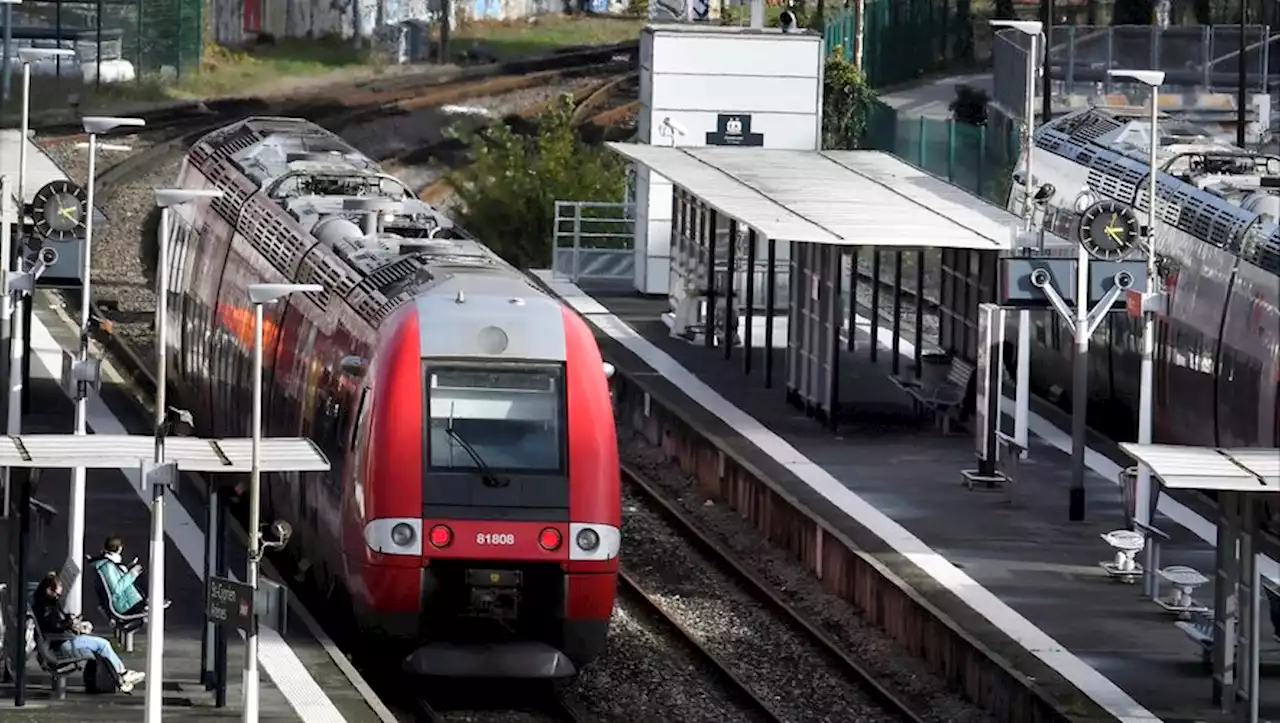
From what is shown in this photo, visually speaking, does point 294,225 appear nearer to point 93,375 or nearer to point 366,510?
point 93,375

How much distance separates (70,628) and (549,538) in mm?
3656

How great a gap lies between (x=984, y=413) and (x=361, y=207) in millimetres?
6963

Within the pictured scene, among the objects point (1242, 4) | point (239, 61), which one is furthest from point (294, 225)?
point (239, 61)

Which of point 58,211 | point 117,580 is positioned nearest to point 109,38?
point 58,211

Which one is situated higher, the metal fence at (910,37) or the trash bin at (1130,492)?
the metal fence at (910,37)

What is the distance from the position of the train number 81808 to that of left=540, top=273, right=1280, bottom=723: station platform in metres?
4.28

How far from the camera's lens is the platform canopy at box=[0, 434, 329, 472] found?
21453 millimetres

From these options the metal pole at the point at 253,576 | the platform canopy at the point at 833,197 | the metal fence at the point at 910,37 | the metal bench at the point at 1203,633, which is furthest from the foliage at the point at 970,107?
the metal pole at the point at 253,576

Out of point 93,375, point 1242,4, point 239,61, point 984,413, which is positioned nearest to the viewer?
point 93,375

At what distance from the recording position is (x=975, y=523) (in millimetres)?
31109

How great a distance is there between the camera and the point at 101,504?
31.2m

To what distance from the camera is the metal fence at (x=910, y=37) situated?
66.6 metres

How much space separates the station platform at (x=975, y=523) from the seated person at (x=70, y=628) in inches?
276

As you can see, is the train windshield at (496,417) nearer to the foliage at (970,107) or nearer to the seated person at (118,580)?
the seated person at (118,580)
